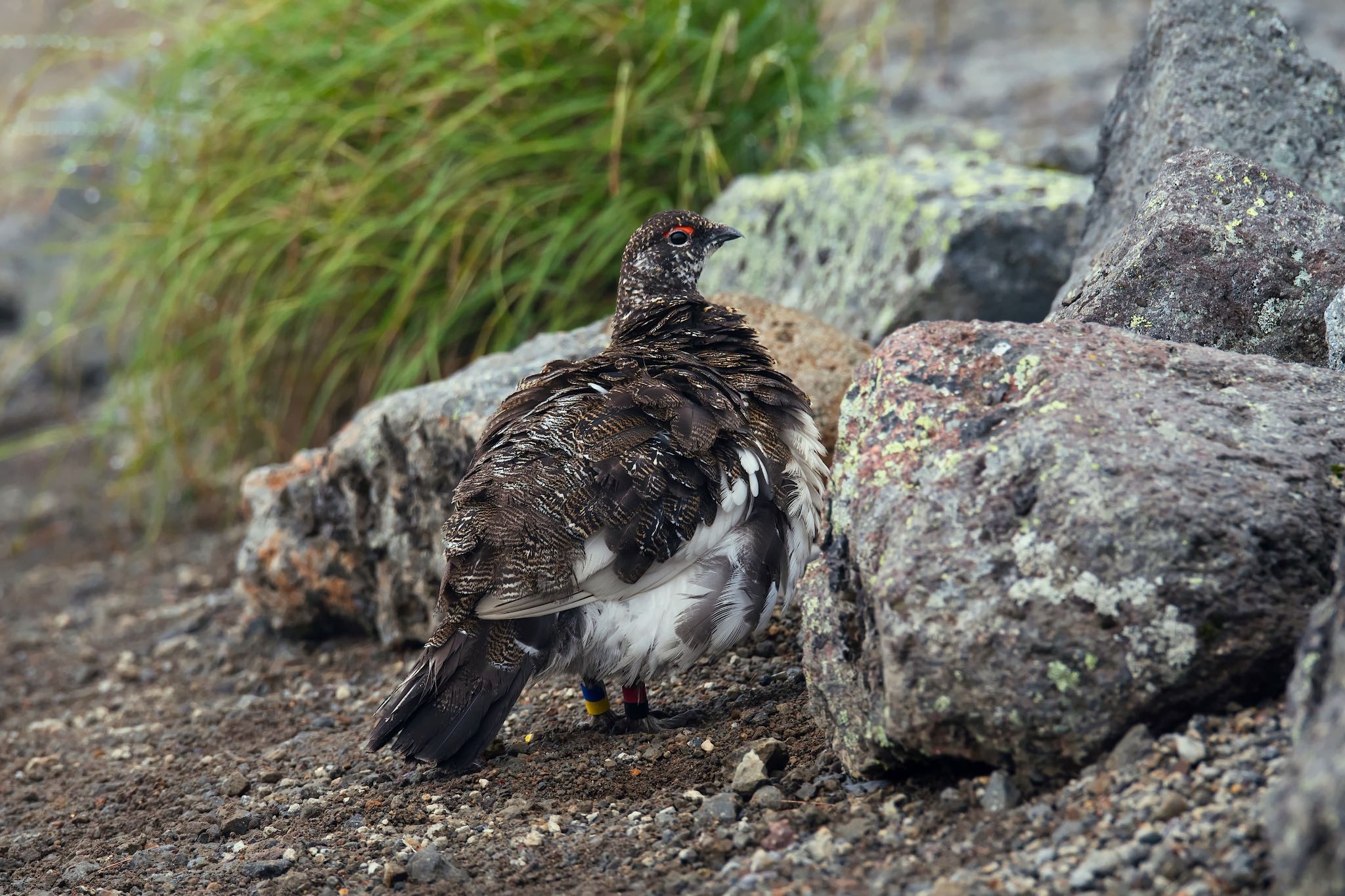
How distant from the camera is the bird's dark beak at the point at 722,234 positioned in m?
4.13

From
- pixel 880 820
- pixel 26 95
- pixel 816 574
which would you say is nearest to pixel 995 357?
pixel 816 574

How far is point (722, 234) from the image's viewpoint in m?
4.16

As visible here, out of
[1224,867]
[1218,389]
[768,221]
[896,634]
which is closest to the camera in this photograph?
[1224,867]

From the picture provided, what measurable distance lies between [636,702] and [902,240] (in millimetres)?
2322

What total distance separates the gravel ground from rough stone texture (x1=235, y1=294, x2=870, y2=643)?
208 mm

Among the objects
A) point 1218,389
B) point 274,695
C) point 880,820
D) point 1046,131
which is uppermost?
point 1046,131

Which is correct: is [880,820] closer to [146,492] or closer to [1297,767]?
[1297,767]

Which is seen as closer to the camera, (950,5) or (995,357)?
(995,357)

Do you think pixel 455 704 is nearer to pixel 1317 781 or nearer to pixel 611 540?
pixel 611 540

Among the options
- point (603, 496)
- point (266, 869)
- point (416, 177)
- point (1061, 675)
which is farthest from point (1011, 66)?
point (266, 869)

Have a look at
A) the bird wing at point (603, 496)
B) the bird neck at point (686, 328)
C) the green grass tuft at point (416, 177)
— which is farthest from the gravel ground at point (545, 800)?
the green grass tuft at point (416, 177)

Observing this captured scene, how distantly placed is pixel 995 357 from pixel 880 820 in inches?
37.3

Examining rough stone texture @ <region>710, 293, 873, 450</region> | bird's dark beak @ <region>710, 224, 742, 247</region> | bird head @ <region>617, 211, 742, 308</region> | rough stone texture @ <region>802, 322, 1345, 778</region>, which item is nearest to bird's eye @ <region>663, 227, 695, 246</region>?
bird head @ <region>617, 211, 742, 308</region>

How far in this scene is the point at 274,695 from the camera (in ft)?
14.6
